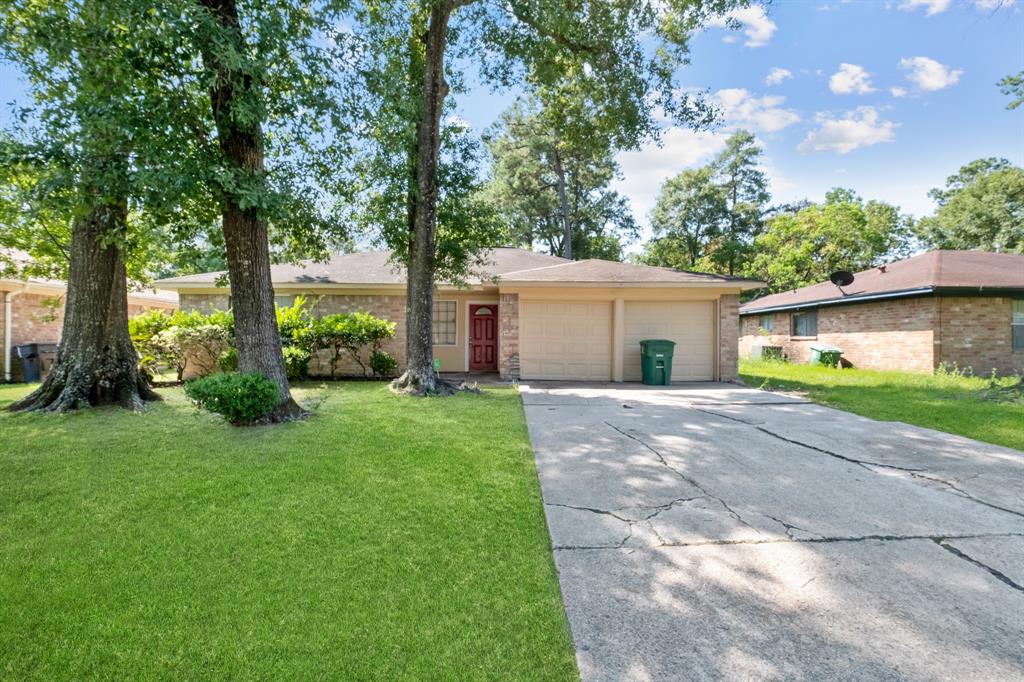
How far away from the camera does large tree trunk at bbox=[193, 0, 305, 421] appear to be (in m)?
5.72

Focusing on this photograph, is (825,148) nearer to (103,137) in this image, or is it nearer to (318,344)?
(318,344)

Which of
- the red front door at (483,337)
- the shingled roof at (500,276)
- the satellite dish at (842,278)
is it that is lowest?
the red front door at (483,337)

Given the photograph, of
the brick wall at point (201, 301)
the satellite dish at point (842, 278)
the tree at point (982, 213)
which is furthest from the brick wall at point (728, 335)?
the tree at point (982, 213)

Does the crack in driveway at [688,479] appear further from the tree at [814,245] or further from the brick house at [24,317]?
the tree at [814,245]

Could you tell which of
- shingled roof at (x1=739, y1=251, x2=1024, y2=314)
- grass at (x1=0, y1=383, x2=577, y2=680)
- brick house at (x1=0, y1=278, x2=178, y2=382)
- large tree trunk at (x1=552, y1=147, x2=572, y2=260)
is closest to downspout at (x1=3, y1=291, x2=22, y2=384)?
brick house at (x1=0, y1=278, x2=178, y2=382)

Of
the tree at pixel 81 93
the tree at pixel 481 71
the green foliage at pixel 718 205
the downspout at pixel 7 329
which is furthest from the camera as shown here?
the green foliage at pixel 718 205

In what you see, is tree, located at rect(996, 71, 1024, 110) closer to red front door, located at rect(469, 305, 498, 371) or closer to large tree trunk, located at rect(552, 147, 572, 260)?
red front door, located at rect(469, 305, 498, 371)

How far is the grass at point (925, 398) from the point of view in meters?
6.12

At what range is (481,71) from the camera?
10.8 metres

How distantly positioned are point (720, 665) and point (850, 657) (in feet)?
1.87

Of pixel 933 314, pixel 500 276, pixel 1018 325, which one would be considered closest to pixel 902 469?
pixel 500 276

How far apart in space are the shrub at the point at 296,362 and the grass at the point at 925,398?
34.3 feet

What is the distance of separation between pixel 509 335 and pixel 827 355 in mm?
11270

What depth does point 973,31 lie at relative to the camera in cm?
827
